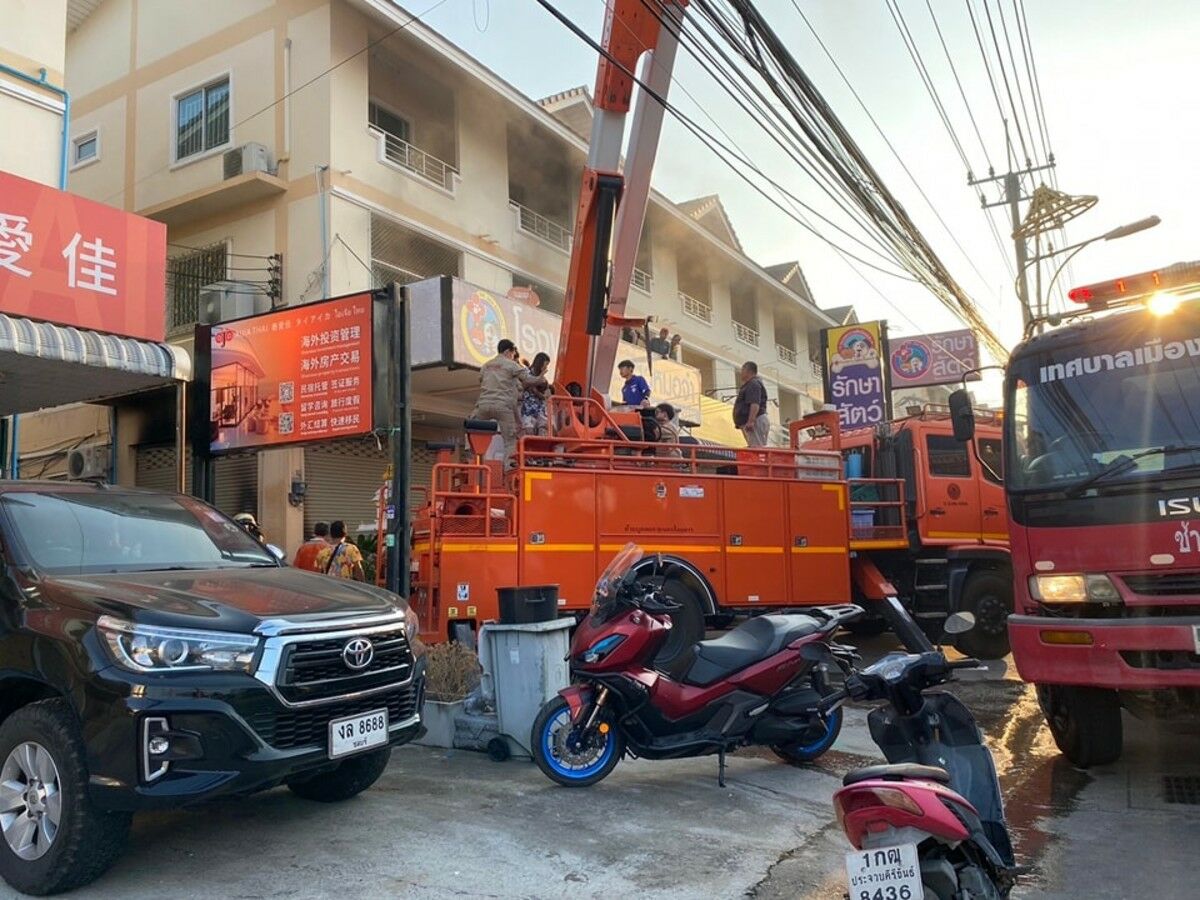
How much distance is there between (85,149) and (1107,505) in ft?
56.2

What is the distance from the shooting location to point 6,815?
145 inches

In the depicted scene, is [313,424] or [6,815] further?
[313,424]

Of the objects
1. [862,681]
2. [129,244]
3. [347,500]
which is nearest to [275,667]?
[862,681]

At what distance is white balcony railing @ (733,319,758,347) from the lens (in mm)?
26053

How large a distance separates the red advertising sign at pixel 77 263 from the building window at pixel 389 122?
589 cm

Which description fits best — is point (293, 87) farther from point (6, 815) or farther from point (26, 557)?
point (6, 815)

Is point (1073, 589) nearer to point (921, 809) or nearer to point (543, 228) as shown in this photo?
point (921, 809)

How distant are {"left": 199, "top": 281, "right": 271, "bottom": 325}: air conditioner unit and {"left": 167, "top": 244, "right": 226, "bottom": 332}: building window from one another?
3.51 ft

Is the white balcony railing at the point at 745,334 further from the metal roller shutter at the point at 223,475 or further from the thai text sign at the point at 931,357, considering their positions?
the metal roller shutter at the point at 223,475

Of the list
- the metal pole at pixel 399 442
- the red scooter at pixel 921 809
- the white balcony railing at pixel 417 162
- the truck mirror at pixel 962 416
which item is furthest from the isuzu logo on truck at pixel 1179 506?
the white balcony railing at pixel 417 162

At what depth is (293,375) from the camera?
9766 millimetres

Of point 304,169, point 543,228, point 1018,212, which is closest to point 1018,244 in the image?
point 1018,212

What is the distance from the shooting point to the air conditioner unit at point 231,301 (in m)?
12.6

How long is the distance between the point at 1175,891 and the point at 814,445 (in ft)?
27.4
